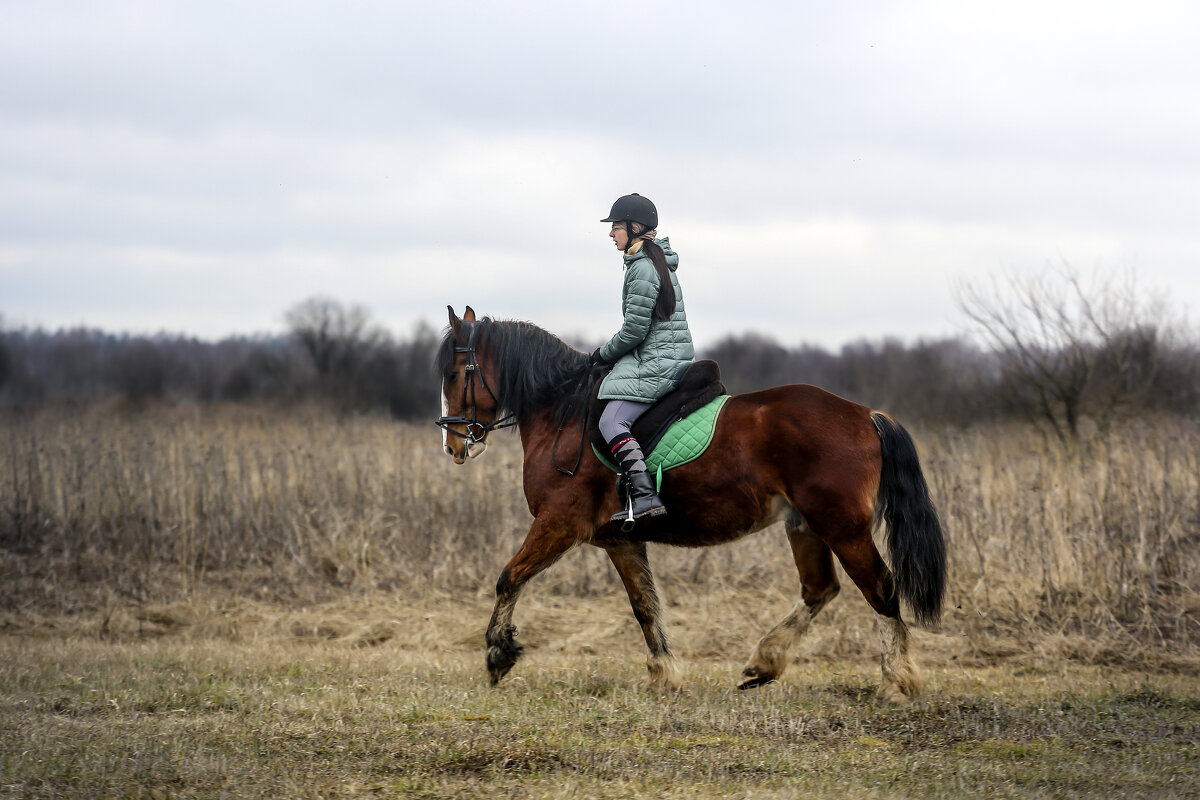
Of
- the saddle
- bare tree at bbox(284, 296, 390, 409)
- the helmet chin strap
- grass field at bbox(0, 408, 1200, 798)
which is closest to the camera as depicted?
grass field at bbox(0, 408, 1200, 798)

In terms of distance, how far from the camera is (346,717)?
5.92m

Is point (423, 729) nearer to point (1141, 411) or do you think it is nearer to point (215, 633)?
point (215, 633)

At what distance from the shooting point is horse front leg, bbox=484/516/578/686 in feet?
22.4

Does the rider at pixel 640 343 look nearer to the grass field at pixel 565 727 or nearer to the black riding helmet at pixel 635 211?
the black riding helmet at pixel 635 211

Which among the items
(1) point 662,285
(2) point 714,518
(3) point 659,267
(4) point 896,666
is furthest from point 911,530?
(3) point 659,267

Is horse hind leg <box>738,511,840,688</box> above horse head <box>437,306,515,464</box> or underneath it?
underneath

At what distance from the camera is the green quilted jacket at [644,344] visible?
21.8ft

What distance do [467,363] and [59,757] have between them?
139 inches

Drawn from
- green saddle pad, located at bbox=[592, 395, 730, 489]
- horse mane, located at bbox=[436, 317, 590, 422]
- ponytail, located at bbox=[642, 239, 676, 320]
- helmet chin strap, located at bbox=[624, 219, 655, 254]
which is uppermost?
helmet chin strap, located at bbox=[624, 219, 655, 254]

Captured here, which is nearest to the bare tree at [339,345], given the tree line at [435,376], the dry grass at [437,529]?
the tree line at [435,376]

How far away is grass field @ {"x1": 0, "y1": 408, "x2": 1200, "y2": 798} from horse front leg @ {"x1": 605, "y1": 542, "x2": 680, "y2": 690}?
0.25m

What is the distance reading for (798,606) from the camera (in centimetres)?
686

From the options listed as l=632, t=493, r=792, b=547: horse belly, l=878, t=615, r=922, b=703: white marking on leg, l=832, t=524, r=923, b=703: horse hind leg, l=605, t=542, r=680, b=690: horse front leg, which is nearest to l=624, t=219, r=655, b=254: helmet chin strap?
l=632, t=493, r=792, b=547: horse belly

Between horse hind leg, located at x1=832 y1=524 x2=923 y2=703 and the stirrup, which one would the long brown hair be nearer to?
the stirrup
